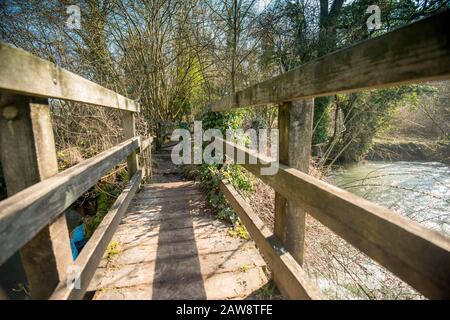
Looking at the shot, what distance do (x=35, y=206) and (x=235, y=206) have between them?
1622mm

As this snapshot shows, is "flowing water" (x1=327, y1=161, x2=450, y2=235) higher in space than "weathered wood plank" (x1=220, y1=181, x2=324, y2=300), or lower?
lower

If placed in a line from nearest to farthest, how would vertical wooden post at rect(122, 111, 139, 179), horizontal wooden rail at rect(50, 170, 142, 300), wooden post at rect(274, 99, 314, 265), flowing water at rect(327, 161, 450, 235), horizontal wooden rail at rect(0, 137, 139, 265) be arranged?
1. horizontal wooden rail at rect(0, 137, 139, 265)
2. horizontal wooden rail at rect(50, 170, 142, 300)
3. wooden post at rect(274, 99, 314, 265)
4. vertical wooden post at rect(122, 111, 139, 179)
5. flowing water at rect(327, 161, 450, 235)

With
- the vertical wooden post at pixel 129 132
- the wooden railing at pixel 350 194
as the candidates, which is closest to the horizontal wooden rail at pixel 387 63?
the wooden railing at pixel 350 194

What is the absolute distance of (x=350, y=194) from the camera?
0.89m

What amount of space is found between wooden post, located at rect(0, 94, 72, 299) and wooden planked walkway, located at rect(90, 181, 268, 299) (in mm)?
579

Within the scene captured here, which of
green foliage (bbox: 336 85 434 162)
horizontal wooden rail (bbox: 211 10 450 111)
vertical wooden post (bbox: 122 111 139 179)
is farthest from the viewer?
green foliage (bbox: 336 85 434 162)

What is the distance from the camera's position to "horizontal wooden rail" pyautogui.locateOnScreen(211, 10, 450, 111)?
0.52 m

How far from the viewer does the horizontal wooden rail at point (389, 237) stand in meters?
0.57

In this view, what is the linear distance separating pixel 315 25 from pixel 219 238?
6.87 metres

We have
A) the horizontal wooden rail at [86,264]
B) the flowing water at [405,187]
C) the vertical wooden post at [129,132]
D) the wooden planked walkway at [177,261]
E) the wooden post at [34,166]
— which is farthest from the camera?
the flowing water at [405,187]

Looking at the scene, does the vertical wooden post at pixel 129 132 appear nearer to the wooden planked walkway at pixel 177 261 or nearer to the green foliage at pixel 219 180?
the wooden planked walkway at pixel 177 261

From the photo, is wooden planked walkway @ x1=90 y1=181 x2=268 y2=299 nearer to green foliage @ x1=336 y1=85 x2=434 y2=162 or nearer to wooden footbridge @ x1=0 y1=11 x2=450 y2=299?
wooden footbridge @ x1=0 y1=11 x2=450 y2=299

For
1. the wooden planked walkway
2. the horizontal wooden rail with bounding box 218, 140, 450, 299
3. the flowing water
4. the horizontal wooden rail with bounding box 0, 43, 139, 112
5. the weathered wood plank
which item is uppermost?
the horizontal wooden rail with bounding box 0, 43, 139, 112

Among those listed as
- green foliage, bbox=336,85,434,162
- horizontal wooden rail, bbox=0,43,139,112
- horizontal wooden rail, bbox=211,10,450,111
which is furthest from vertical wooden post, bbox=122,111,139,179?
green foliage, bbox=336,85,434,162
